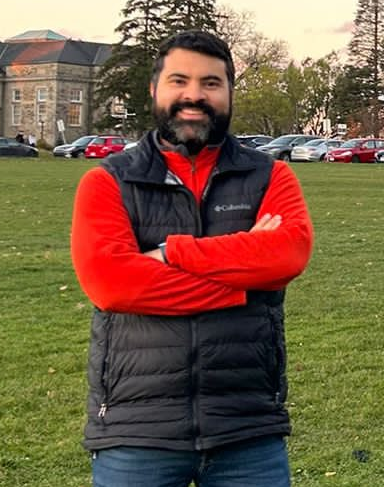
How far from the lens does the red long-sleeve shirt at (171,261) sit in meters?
2.91

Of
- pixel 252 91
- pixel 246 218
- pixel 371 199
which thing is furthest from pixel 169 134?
pixel 252 91

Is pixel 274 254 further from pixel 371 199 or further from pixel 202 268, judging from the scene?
pixel 371 199

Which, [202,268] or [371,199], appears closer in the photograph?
[202,268]

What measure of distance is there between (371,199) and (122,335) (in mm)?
21160

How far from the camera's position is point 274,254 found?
303 cm

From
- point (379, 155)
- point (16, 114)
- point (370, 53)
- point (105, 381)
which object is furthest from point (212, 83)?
point (16, 114)

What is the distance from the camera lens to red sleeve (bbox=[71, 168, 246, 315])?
290 cm

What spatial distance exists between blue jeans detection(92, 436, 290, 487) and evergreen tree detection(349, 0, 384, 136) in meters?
89.8

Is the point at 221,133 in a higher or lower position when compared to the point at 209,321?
higher

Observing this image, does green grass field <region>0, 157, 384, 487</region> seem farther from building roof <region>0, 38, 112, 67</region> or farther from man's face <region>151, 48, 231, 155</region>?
building roof <region>0, 38, 112, 67</region>

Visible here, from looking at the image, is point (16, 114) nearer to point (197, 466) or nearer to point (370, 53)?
point (370, 53)

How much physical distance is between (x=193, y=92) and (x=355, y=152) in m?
47.8

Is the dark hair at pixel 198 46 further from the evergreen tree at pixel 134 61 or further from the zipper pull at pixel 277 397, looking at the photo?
the evergreen tree at pixel 134 61

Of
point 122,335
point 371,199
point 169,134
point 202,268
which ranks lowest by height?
point 371,199
